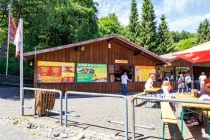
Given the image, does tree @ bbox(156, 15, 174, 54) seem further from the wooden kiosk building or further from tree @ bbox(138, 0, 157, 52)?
the wooden kiosk building

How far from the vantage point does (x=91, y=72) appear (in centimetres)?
1992

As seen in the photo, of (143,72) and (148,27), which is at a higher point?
(148,27)

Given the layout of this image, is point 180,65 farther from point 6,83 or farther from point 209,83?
point 209,83

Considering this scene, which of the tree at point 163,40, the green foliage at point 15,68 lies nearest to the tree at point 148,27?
the tree at point 163,40

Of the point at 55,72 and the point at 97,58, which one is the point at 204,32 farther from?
the point at 55,72

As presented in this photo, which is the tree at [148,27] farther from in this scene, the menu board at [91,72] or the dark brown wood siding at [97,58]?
the menu board at [91,72]

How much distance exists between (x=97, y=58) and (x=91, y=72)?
1.19 meters

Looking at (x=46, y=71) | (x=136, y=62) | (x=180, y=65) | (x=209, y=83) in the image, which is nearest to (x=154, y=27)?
(x=180, y=65)

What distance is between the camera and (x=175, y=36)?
98000mm

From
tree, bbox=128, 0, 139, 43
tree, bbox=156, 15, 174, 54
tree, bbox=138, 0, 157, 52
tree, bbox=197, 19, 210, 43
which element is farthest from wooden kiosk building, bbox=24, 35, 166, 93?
tree, bbox=197, 19, 210, 43

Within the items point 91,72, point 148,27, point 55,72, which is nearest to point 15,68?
point 91,72

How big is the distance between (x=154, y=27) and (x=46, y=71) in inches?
1344

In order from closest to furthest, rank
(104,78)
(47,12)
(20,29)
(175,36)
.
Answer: (20,29) < (104,78) < (47,12) < (175,36)

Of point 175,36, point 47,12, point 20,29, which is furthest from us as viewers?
point 175,36
